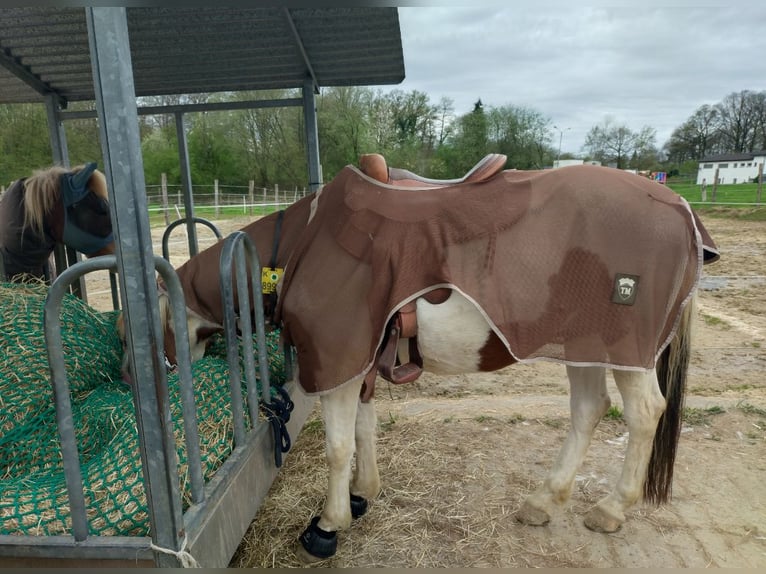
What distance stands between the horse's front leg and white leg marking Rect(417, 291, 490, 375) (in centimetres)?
37

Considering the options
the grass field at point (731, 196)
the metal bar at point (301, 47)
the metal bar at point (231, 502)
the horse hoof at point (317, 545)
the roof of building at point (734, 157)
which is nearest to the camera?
the metal bar at point (231, 502)

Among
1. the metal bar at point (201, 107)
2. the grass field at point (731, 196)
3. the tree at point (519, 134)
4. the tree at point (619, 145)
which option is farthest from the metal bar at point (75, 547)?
the tree at point (619, 145)

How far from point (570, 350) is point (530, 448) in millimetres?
1468

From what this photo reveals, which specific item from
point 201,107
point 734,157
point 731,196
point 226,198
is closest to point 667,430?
point 201,107

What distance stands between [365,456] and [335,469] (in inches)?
12.1

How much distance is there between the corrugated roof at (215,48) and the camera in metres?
2.89

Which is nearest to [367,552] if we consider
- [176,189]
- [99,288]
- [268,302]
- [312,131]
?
[268,302]

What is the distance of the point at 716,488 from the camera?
2.78 metres

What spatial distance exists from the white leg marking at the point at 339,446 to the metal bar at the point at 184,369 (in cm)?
68

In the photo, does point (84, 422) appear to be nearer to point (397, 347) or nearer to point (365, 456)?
point (365, 456)

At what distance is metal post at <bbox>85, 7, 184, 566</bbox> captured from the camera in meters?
1.14

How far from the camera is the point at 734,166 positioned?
55.4 metres

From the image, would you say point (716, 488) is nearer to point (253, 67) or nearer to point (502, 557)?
A: point (502, 557)

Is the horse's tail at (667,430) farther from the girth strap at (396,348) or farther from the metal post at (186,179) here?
the metal post at (186,179)
